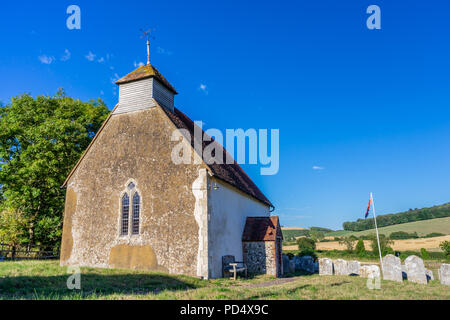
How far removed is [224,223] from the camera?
18.7 m

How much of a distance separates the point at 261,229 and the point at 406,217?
68.3 m


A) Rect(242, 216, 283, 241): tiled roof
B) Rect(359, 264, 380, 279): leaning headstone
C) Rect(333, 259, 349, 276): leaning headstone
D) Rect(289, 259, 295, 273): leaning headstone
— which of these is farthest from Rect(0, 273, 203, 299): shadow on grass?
Rect(289, 259, 295, 273): leaning headstone

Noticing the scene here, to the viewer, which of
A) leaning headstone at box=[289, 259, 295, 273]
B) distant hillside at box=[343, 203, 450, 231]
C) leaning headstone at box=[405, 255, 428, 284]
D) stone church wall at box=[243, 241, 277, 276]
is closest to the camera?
leaning headstone at box=[405, 255, 428, 284]

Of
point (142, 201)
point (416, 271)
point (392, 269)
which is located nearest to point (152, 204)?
point (142, 201)

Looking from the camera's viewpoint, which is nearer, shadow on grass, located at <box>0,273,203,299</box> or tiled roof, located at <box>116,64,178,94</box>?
shadow on grass, located at <box>0,273,203,299</box>

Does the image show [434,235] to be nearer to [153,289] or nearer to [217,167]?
[217,167]

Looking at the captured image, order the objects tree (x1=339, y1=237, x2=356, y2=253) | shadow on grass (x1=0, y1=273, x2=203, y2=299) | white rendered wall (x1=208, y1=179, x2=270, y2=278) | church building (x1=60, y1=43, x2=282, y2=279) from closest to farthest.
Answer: shadow on grass (x1=0, y1=273, x2=203, y2=299) < church building (x1=60, y1=43, x2=282, y2=279) < white rendered wall (x1=208, y1=179, x2=270, y2=278) < tree (x1=339, y1=237, x2=356, y2=253)

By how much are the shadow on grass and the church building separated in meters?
2.48

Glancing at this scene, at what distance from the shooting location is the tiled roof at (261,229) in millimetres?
20758

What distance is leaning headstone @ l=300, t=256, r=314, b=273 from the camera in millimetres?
26375

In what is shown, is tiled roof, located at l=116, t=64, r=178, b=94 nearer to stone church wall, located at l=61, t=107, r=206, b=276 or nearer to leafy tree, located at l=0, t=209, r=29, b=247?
stone church wall, located at l=61, t=107, r=206, b=276

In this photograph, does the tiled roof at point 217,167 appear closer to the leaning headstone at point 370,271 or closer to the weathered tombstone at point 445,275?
the leaning headstone at point 370,271

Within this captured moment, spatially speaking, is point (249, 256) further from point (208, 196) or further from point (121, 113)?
point (121, 113)
